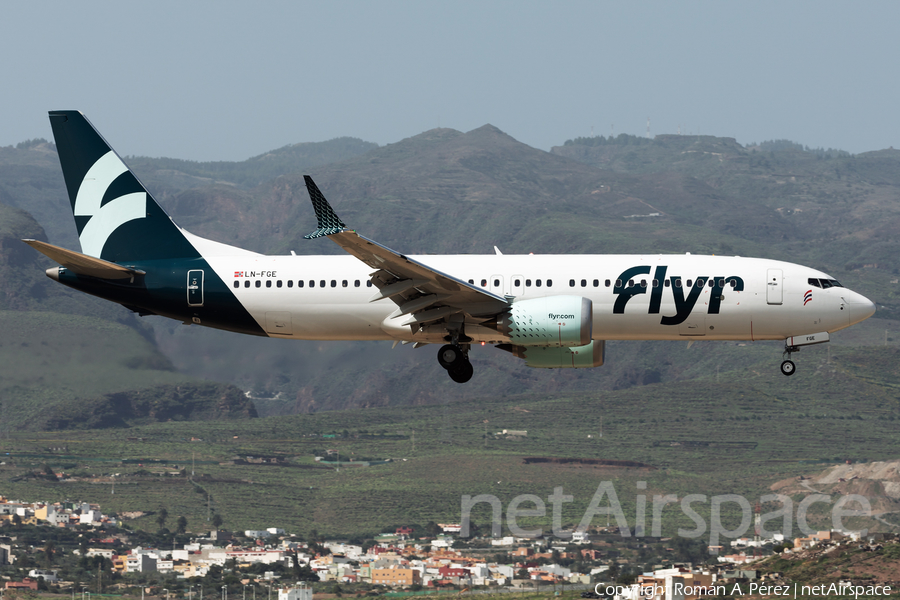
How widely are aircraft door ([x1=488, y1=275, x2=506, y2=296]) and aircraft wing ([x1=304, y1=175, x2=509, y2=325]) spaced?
1.88ft

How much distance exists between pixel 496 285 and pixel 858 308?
604 inches

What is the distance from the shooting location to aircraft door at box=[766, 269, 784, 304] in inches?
1984

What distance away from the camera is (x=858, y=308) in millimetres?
51031

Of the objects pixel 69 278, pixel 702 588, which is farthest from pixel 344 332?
pixel 702 588

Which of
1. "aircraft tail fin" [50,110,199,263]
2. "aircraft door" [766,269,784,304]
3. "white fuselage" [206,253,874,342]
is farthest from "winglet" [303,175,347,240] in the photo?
"aircraft door" [766,269,784,304]

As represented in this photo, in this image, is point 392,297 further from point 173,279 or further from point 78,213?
point 78,213

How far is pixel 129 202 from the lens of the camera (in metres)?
56.3

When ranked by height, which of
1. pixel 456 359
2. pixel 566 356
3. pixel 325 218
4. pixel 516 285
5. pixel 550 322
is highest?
pixel 325 218

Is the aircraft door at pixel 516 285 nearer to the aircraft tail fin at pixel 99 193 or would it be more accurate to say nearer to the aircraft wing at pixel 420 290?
the aircraft wing at pixel 420 290

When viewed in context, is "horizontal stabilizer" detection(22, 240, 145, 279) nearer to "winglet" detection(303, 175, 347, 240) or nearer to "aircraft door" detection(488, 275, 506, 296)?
"winglet" detection(303, 175, 347, 240)

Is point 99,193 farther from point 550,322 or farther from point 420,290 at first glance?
point 550,322

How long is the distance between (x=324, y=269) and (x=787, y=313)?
19.8 metres

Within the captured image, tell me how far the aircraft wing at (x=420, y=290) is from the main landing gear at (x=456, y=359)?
1.58 m

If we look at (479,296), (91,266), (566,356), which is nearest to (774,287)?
(566,356)
